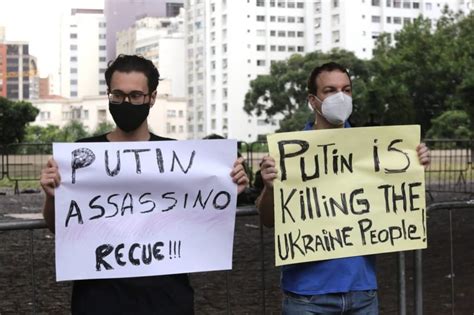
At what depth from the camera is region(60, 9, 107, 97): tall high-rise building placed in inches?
5955

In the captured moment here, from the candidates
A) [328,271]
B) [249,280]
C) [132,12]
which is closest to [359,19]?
[132,12]

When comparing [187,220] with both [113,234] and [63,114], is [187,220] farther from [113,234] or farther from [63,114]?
[63,114]

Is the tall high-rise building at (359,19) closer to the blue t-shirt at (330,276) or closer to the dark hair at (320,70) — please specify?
the dark hair at (320,70)

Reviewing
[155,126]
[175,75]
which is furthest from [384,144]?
[175,75]

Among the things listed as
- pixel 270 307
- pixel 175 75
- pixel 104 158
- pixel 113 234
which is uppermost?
pixel 175 75

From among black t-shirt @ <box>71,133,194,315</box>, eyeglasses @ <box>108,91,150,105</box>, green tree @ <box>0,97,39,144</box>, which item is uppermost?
green tree @ <box>0,97,39,144</box>

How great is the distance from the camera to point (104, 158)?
288cm

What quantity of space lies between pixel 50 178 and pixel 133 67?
1.70 ft

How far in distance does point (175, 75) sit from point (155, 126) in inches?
623

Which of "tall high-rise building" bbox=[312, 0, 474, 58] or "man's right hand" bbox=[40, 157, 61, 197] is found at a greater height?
"tall high-rise building" bbox=[312, 0, 474, 58]

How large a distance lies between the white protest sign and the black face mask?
A: 4.4 inches

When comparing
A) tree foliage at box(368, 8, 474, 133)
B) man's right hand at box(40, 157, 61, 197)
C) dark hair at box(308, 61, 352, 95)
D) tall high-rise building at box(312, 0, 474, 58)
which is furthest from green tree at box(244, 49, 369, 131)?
man's right hand at box(40, 157, 61, 197)

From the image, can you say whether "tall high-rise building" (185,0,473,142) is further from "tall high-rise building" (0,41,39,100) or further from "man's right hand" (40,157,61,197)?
"man's right hand" (40,157,61,197)

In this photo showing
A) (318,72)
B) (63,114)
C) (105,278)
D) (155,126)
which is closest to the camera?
(105,278)
